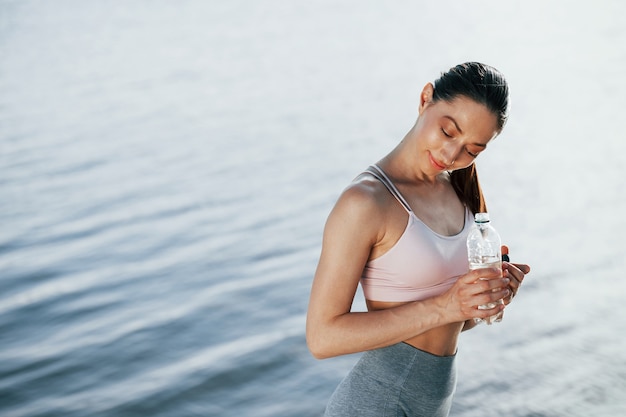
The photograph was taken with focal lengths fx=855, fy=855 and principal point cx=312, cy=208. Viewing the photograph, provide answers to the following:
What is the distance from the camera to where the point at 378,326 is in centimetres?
195

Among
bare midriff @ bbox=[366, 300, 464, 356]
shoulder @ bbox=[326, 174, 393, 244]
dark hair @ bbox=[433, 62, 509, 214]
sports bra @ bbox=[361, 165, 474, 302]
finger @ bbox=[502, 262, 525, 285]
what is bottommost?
bare midriff @ bbox=[366, 300, 464, 356]

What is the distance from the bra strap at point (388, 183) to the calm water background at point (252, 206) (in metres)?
2.59

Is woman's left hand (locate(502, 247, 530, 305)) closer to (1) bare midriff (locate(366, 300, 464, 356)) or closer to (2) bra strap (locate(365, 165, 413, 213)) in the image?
(1) bare midriff (locate(366, 300, 464, 356))

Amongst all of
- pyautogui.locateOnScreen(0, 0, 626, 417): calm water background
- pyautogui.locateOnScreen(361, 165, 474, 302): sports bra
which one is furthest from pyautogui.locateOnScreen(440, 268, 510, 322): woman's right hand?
pyautogui.locateOnScreen(0, 0, 626, 417): calm water background

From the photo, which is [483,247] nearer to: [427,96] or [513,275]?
[513,275]

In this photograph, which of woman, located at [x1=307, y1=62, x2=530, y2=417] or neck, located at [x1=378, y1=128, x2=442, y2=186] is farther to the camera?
neck, located at [x1=378, y1=128, x2=442, y2=186]

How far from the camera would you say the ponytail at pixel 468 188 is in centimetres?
230

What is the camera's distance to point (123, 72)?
43.1 ft

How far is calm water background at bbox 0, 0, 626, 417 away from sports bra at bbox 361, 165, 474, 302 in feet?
8.17

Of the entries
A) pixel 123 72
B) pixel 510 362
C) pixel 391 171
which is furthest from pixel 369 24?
pixel 391 171

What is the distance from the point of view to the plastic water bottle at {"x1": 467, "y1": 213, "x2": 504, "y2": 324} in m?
2.01

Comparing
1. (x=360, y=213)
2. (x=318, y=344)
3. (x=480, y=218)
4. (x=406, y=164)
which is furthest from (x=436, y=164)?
(x=318, y=344)

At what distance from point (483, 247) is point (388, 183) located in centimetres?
30

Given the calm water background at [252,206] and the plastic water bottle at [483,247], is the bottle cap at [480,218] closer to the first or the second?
the plastic water bottle at [483,247]
